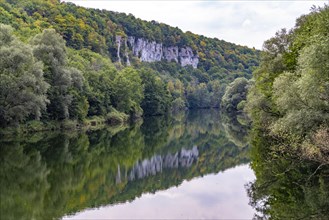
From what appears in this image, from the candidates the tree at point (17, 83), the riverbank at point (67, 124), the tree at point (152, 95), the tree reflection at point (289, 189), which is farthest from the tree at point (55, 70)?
the tree at point (152, 95)

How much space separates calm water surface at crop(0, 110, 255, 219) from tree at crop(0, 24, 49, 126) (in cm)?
383

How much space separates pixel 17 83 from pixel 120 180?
26070 mm

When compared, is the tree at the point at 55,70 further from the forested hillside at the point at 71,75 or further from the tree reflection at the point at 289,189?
the tree reflection at the point at 289,189

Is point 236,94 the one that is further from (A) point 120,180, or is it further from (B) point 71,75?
(A) point 120,180

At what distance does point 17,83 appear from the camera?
47.9 meters

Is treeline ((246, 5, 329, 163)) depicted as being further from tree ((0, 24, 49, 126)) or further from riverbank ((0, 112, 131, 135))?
riverbank ((0, 112, 131, 135))

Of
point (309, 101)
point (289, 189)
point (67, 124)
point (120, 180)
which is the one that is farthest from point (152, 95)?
point (289, 189)

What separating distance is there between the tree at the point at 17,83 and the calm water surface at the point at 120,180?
3831mm

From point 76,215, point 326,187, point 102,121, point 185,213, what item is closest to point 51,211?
point 76,215

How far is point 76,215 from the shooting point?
61.7 ft

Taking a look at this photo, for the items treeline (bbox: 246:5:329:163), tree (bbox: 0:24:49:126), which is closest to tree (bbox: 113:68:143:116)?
tree (bbox: 0:24:49:126)

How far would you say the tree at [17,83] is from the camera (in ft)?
157

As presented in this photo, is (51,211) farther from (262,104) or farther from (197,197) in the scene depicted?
(262,104)

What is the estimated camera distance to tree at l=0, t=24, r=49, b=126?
4772 centimetres
